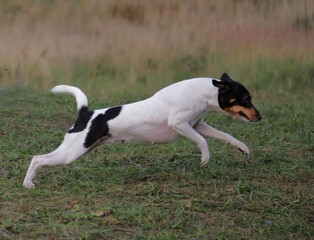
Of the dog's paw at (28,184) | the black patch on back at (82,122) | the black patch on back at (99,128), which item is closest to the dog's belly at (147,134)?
the black patch on back at (99,128)

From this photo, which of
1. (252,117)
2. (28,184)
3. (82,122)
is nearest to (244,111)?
(252,117)

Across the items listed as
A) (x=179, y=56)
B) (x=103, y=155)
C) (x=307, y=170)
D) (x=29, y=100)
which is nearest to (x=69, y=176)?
(x=103, y=155)

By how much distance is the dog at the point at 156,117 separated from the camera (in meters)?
6.79

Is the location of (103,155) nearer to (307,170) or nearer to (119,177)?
(119,177)

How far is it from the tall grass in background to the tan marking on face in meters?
4.74

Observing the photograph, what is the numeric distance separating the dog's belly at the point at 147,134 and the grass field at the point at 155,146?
0.32 m

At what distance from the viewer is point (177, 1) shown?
39.6 feet

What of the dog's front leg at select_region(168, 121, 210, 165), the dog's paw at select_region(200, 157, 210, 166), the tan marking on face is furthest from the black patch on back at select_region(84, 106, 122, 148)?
the tan marking on face

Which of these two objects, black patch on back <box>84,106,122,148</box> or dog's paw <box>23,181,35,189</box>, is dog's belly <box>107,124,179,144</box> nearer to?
black patch on back <box>84,106,122,148</box>

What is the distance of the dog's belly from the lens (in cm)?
695

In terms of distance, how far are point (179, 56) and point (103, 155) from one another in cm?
422

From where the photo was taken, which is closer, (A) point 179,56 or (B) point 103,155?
(B) point 103,155

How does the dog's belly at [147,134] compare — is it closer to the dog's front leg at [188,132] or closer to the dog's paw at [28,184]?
the dog's front leg at [188,132]

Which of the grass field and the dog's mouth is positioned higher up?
the dog's mouth
